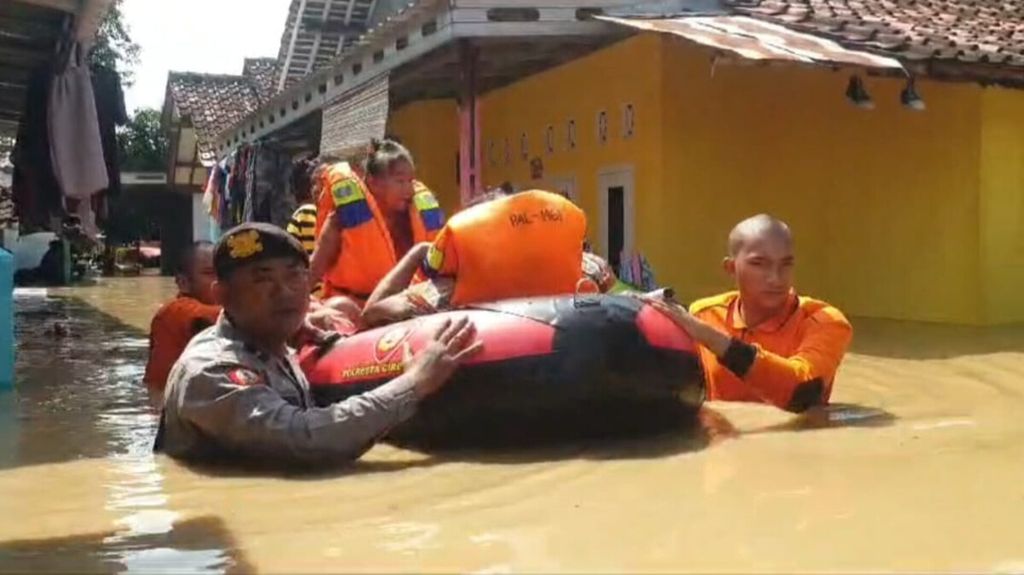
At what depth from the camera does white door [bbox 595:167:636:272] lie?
11539 mm

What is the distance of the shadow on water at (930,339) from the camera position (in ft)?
26.0

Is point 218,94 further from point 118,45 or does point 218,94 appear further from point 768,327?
point 768,327

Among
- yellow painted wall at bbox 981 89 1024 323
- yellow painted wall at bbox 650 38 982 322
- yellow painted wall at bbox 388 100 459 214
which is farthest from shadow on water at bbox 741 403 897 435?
yellow painted wall at bbox 388 100 459 214

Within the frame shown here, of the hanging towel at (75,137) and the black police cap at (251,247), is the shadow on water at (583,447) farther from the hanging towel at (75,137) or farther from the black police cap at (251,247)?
the hanging towel at (75,137)

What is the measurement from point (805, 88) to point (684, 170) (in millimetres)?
1383

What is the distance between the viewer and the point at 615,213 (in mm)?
11977

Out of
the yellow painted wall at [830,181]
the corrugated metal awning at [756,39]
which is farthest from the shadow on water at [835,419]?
the yellow painted wall at [830,181]

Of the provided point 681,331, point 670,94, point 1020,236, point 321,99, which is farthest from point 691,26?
point 321,99

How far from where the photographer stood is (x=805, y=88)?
1130 cm

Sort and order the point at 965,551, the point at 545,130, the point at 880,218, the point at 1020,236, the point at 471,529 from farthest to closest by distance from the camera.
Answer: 1. the point at 545,130
2. the point at 880,218
3. the point at 1020,236
4. the point at 471,529
5. the point at 965,551

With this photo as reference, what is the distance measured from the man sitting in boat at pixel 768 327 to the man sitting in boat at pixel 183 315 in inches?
98.8

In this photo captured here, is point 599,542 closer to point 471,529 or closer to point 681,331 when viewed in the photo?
point 471,529

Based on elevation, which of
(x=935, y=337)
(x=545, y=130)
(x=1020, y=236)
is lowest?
(x=935, y=337)

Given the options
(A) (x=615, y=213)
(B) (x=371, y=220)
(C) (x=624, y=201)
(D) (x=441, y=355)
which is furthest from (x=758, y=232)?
(A) (x=615, y=213)
